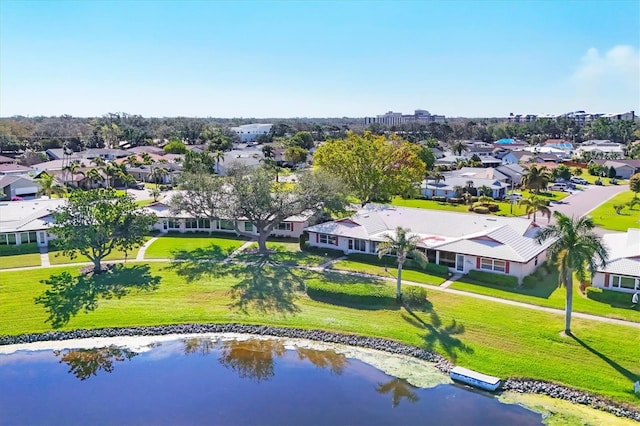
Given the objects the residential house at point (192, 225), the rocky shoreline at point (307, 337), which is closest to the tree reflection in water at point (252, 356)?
the rocky shoreline at point (307, 337)

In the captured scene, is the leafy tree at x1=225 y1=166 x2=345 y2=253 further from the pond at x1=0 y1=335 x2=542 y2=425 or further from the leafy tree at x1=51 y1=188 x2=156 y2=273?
the pond at x1=0 y1=335 x2=542 y2=425

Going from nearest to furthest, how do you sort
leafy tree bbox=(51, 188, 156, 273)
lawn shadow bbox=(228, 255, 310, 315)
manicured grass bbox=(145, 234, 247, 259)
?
lawn shadow bbox=(228, 255, 310, 315)
leafy tree bbox=(51, 188, 156, 273)
manicured grass bbox=(145, 234, 247, 259)

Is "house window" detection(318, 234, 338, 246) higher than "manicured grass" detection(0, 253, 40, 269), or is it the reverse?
"house window" detection(318, 234, 338, 246)

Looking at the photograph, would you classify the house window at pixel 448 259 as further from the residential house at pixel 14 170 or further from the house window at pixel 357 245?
A: the residential house at pixel 14 170

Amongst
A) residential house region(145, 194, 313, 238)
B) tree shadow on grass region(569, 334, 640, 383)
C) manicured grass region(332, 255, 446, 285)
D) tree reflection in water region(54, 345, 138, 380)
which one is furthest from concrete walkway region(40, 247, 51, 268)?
tree shadow on grass region(569, 334, 640, 383)

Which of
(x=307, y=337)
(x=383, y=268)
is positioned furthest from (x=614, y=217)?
(x=307, y=337)
